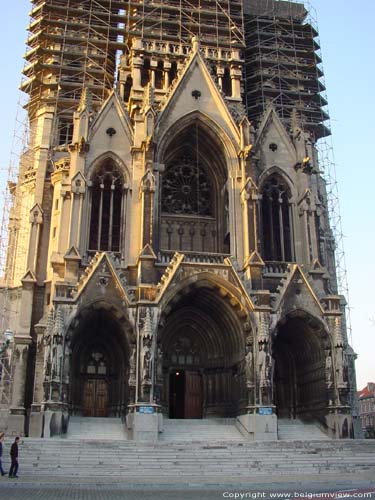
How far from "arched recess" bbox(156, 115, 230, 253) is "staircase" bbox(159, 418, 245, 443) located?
8931mm

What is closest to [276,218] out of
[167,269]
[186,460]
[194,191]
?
[194,191]

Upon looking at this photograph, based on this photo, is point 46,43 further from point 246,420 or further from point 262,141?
point 246,420

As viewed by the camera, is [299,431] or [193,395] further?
[193,395]

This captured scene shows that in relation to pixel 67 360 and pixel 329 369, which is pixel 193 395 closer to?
pixel 329 369

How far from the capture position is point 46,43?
3831 centimetres

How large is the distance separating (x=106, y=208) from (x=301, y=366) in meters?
12.8

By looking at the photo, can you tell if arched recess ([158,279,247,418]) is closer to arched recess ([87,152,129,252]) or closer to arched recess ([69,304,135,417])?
arched recess ([69,304,135,417])

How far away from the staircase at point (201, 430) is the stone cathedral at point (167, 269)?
57 centimetres

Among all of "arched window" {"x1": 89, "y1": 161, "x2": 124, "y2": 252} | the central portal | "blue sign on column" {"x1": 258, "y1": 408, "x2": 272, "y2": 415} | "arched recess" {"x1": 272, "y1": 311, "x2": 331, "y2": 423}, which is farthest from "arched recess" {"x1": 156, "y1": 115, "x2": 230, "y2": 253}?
"blue sign on column" {"x1": 258, "y1": 408, "x2": 272, "y2": 415}

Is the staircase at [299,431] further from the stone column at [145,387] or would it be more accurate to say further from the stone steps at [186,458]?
the stone column at [145,387]

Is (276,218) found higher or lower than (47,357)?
higher

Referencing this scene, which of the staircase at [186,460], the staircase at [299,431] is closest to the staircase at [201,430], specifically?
the staircase at [186,460]

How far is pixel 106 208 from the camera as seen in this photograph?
29.4m

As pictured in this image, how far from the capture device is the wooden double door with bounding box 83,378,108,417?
27.2 metres
